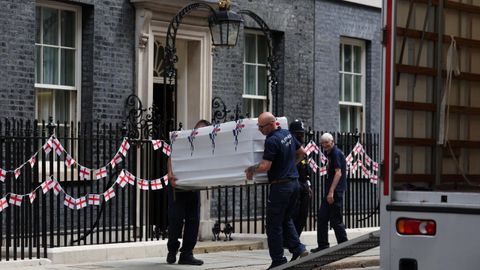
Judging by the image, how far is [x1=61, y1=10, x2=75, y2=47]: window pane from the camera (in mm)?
18125

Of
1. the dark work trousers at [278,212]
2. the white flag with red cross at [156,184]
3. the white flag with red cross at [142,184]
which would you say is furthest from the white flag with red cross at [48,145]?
the dark work trousers at [278,212]

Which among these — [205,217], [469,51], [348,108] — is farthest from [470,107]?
[348,108]

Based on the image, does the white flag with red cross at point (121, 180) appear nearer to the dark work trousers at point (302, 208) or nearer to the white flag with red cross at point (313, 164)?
the dark work trousers at point (302, 208)

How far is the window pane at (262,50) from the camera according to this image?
22.1 m

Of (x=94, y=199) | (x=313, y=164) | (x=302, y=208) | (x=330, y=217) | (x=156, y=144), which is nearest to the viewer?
(x=94, y=199)

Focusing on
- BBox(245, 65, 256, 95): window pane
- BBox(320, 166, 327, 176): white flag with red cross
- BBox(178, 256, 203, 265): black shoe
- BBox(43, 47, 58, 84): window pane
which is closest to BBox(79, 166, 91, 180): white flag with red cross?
BBox(178, 256, 203, 265): black shoe

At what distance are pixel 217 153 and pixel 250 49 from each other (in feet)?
28.1

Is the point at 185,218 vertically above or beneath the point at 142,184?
beneath

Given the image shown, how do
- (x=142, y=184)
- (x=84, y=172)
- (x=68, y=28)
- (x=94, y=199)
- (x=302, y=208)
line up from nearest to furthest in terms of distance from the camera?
(x=84, y=172) → (x=94, y=199) → (x=142, y=184) → (x=302, y=208) → (x=68, y=28)

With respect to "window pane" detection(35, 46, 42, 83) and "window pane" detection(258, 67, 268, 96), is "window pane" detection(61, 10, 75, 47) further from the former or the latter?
"window pane" detection(258, 67, 268, 96)

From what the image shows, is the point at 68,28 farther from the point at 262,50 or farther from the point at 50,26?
the point at 262,50

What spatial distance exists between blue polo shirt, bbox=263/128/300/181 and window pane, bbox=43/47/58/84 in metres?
5.74

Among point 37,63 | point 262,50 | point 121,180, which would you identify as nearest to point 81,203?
point 121,180

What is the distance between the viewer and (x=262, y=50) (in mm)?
22156
